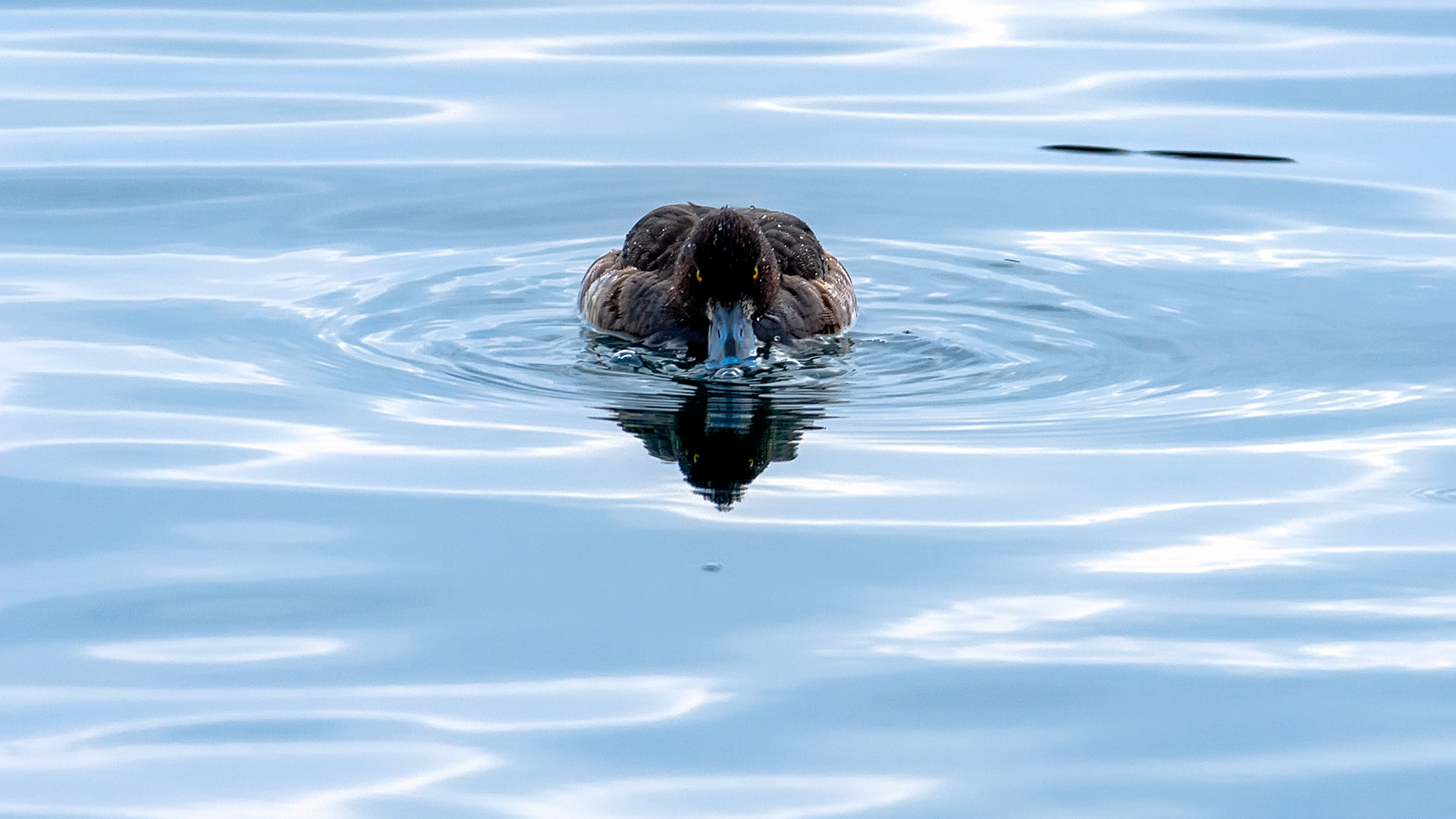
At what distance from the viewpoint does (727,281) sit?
11438 mm

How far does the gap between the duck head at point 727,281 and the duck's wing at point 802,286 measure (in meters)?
0.10

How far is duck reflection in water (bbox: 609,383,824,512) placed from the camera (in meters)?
8.73

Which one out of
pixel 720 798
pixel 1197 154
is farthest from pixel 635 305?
pixel 720 798

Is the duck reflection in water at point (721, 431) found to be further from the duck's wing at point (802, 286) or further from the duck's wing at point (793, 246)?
the duck's wing at point (793, 246)

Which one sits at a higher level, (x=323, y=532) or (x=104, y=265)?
(x=104, y=265)

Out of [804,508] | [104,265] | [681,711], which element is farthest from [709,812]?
[104,265]

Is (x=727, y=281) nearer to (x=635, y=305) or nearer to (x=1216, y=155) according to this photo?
(x=635, y=305)

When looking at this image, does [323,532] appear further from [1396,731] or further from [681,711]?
[1396,731]

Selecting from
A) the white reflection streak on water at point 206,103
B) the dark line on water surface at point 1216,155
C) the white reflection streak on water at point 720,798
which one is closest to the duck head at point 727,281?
the dark line on water surface at point 1216,155

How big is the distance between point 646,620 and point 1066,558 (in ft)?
5.23

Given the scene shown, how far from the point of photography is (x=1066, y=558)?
7.67 meters

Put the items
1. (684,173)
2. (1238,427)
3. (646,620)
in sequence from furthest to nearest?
(684,173) → (1238,427) → (646,620)

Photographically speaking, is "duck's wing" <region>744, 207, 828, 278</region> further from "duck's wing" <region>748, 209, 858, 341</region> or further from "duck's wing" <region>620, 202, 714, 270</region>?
"duck's wing" <region>620, 202, 714, 270</region>

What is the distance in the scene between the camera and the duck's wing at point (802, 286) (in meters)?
11.7
